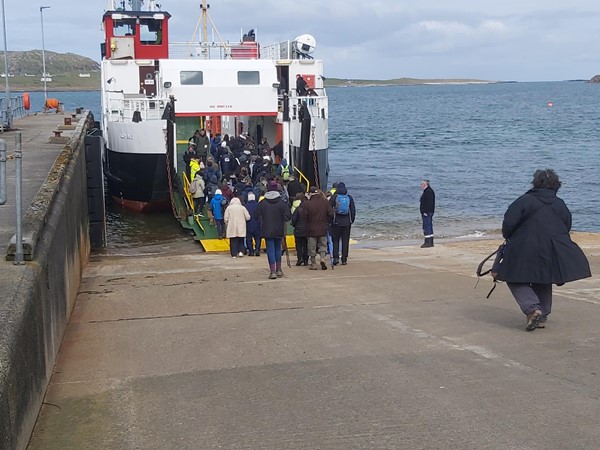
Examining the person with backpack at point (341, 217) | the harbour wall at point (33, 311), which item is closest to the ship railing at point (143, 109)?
the person with backpack at point (341, 217)

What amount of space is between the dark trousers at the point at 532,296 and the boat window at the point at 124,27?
82.1ft

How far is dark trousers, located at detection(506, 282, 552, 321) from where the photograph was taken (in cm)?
713

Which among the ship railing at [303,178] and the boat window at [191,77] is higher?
the boat window at [191,77]

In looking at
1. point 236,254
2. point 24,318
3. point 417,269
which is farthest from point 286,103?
point 24,318

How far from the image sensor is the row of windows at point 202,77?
22.7m

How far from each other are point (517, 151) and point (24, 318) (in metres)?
48.5

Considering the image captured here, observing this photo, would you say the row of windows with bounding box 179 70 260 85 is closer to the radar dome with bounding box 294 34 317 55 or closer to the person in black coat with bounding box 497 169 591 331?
the radar dome with bounding box 294 34 317 55

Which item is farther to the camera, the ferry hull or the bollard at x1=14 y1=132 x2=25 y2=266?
the ferry hull

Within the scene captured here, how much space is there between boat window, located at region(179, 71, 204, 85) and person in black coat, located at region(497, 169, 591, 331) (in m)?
16.6

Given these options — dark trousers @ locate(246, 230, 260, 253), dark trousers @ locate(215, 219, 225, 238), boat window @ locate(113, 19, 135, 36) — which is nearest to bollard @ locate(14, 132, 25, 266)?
dark trousers @ locate(246, 230, 260, 253)

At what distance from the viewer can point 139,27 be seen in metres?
29.8

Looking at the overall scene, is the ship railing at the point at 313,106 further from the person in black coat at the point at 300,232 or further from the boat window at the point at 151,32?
the person in black coat at the point at 300,232

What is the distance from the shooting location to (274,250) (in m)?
11.6

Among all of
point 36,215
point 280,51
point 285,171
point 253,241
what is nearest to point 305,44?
point 280,51
